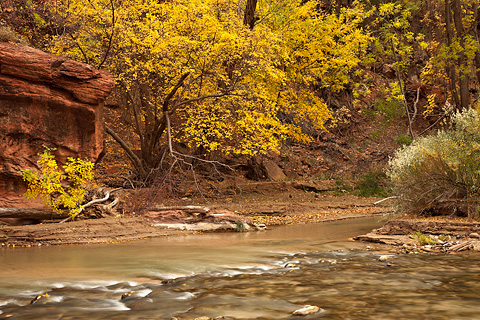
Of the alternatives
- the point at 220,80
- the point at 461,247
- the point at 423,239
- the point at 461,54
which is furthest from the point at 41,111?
the point at 461,54

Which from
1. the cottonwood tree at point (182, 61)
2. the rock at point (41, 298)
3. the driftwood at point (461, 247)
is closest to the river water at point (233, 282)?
the rock at point (41, 298)

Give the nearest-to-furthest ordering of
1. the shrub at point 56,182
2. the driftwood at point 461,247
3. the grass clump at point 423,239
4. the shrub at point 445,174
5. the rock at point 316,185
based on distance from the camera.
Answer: the driftwood at point 461,247 < the grass clump at point 423,239 < the shrub at point 445,174 < the shrub at point 56,182 < the rock at point 316,185

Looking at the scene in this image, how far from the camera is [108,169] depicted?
22828 mm

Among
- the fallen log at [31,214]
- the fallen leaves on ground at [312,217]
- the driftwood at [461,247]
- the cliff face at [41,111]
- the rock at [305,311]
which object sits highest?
the cliff face at [41,111]

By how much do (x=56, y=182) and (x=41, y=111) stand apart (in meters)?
2.33

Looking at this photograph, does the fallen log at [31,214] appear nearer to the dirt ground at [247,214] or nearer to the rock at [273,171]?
the dirt ground at [247,214]

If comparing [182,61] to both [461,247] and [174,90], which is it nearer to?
[174,90]

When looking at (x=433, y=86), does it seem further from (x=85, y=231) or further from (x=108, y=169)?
(x=85, y=231)

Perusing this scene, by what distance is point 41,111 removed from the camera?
1336 cm

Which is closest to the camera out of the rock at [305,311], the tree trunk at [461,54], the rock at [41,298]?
the rock at [305,311]

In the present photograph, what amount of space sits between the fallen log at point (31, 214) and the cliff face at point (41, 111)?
1.76 feet

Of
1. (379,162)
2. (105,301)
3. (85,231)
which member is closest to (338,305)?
(105,301)

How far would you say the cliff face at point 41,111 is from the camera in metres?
12.7

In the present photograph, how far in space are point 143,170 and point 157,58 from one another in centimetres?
459
